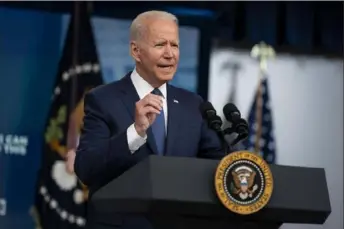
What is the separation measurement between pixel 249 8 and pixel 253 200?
9.90 ft

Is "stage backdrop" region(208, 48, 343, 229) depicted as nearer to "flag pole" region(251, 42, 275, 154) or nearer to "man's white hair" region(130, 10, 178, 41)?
"flag pole" region(251, 42, 275, 154)

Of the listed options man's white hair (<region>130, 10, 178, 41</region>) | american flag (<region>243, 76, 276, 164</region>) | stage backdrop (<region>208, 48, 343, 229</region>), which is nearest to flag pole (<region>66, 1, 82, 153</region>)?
stage backdrop (<region>208, 48, 343, 229</region>)

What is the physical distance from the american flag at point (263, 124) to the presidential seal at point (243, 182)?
9.41 feet

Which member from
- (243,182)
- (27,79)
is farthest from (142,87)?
(27,79)

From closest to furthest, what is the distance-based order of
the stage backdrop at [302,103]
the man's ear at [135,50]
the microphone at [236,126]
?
the microphone at [236,126]
the man's ear at [135,50]
the stage backdrop at [302,103]

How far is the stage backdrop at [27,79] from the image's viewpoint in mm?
4625

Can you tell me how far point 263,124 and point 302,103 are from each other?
0.88 feet

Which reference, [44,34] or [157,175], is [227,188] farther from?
[44,34]

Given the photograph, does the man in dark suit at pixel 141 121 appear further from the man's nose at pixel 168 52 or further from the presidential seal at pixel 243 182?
the presidential seal at pixel 243 182

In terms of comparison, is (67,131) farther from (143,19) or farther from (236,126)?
(236,126)

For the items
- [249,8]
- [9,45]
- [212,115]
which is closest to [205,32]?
[249,8]

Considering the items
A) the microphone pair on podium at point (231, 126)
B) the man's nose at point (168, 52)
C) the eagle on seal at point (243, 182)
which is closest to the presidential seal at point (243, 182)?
the eagle on seal at point (243, 182)

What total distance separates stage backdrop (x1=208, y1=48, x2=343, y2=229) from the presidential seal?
111 inches

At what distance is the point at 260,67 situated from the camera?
15.7 feet
